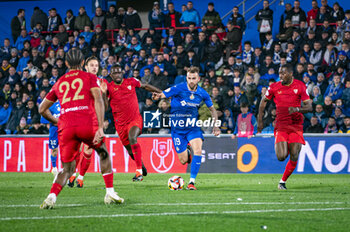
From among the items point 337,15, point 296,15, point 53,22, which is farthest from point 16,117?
point 337,15

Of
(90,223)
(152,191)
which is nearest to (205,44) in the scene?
(152,191)

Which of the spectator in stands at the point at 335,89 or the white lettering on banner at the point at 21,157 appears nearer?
the spectator in stands at the point at 335,89

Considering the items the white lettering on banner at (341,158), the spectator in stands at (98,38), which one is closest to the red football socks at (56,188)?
the white lettering on banner at (341,158)

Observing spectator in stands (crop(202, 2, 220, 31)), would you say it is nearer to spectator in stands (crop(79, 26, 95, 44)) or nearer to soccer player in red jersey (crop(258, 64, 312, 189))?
spectator in stands (crop(79, 26, 95, 44))

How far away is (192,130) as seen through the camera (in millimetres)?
11344

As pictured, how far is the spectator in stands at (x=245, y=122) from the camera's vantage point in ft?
58.6

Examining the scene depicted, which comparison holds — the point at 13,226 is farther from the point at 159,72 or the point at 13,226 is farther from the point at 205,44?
the point at 205,44

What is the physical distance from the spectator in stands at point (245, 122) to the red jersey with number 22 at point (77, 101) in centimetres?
1078

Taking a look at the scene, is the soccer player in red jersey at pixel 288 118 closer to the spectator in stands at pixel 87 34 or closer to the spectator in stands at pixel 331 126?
the spectator in stands at pixel 331 126

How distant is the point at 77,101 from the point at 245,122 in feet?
37.1

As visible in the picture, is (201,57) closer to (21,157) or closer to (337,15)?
(337,15)

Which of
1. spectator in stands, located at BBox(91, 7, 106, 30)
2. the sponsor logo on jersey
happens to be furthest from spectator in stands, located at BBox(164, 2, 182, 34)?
the sponsor logo on jersey

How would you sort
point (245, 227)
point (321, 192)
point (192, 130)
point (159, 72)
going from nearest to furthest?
point (245, 227)
point (321, 192)
point (192, 130)
point (159, 72)

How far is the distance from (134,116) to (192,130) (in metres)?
2.42
